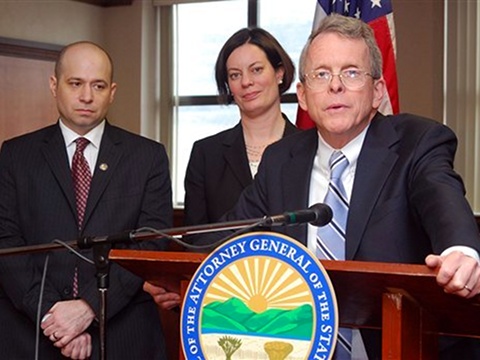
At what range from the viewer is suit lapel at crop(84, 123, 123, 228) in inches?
124

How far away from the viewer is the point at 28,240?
Result: 3.19m

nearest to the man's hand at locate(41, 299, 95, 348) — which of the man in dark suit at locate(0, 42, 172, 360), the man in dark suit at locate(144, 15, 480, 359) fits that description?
the man in dark suit at locate(0, 42, 172, 360)

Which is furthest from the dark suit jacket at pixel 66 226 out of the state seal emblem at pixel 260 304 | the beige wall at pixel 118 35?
the beige wall at pixel 118 35

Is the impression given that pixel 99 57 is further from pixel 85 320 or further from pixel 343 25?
pixel 343 25

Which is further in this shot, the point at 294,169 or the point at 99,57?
the point at 99,57

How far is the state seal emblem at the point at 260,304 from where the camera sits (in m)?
1.74

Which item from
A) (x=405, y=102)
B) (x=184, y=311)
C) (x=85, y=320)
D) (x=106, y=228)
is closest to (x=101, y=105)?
(x=106, y=228)

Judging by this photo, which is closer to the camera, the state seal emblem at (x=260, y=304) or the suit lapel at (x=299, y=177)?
the state seal emblem at (x=260, y=304)

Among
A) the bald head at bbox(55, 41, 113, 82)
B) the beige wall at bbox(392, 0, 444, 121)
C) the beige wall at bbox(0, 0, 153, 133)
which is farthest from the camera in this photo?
the beige wall at bbox(0, 0, 153, 133)

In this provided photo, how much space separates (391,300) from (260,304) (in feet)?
0.85

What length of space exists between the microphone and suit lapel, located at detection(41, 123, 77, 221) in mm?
1408

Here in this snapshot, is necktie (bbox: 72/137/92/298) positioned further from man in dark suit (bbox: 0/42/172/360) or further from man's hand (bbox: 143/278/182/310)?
man's hand (bbox: 143/278/182/310)

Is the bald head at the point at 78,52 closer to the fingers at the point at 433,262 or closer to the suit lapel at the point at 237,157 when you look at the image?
the suit lapel at the point at 237,157

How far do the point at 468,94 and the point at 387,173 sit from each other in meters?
5.47
